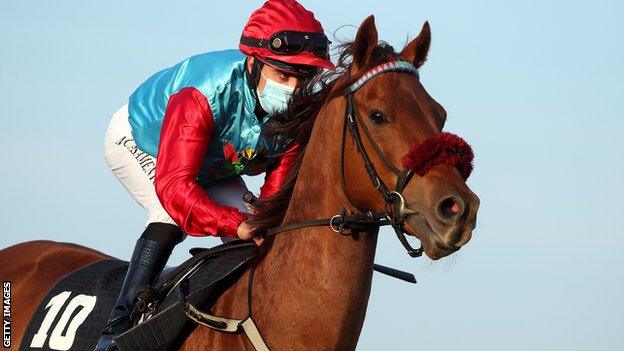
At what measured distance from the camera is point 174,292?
5.85 m

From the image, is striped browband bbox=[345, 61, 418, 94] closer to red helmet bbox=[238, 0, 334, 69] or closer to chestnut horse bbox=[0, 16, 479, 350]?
chestnut horse bbox=[0, 16, 479, 350]

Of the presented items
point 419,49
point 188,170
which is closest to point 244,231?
point 188,170

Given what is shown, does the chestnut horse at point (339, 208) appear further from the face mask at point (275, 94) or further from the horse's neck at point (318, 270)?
the face mask at point (275, 94)

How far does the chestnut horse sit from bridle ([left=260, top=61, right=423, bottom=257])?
20mm

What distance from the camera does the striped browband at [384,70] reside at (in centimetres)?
535

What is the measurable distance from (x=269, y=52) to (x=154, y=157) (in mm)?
1074

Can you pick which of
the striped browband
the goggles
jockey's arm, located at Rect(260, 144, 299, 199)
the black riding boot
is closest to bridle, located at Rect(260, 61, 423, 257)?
the striped browband

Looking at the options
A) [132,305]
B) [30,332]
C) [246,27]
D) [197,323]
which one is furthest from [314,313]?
[30,332]

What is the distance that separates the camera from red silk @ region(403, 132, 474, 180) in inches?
192

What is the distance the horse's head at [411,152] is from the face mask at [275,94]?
570mm

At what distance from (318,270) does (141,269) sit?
1147mm

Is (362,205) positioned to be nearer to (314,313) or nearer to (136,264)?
(314,313)

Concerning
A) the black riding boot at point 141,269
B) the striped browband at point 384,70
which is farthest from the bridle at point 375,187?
the black riding boot at point 141,269

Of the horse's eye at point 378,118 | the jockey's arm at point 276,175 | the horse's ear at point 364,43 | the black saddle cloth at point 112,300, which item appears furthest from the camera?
the jockey's arm at point 276,175
